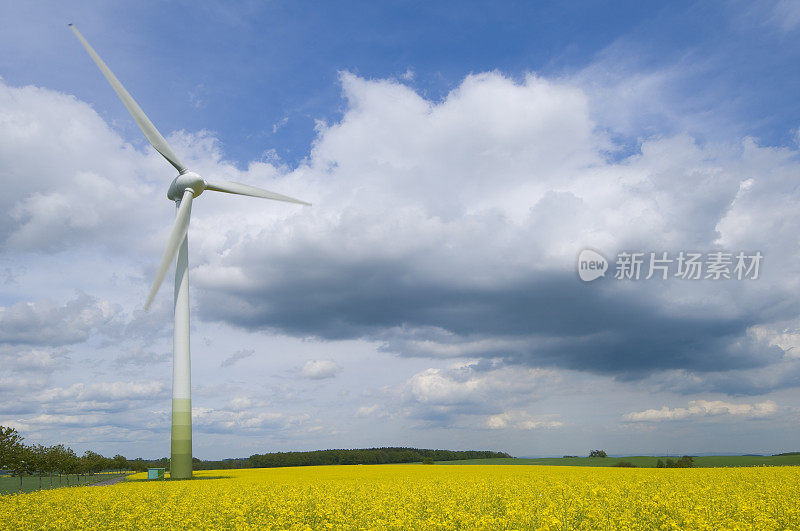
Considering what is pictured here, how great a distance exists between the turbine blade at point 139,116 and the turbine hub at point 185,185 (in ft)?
5.68

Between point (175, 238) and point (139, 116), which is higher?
point (139, 116)

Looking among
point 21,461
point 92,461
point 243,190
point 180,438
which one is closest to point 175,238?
point 243,190

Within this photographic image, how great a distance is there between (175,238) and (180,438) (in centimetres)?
1738

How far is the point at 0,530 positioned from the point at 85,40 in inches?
1689

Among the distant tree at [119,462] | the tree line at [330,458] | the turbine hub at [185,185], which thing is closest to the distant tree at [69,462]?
the tree line at [330,458]

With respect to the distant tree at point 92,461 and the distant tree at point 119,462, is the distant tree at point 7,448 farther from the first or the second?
the distant tree at point 119,462

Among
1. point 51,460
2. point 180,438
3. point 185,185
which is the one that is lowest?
point 51,460

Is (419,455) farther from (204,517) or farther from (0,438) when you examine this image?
(204,517)

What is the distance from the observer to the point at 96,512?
2380 cm

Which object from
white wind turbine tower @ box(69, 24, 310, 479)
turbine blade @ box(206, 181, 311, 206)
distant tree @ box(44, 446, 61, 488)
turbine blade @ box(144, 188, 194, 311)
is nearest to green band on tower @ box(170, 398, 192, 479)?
white wind turbine tower @ box(69, 24, 310, 479)

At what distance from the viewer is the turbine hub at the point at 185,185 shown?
54.0 m

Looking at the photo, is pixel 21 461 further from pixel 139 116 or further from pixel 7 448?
pixel 139 116

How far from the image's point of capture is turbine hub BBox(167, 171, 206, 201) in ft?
177

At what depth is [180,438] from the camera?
155ft
